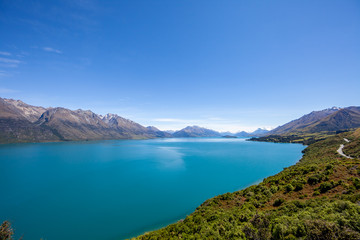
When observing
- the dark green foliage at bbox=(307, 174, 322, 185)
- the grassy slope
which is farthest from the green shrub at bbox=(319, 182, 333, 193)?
the dark green foliage at bbox=(307, 174, 322, 185)

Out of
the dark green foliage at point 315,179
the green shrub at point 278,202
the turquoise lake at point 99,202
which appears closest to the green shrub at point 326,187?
the dark green foliage at point 315,179

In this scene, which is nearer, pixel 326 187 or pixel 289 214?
pixel 289 214

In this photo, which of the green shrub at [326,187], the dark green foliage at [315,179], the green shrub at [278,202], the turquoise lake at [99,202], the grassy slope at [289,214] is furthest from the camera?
the turquoise lake at [99,202]

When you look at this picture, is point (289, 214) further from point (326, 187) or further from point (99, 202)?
point (99, 202)

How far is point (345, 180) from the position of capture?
23.0m

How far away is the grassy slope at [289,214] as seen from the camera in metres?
10.5

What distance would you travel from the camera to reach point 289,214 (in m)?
16.3

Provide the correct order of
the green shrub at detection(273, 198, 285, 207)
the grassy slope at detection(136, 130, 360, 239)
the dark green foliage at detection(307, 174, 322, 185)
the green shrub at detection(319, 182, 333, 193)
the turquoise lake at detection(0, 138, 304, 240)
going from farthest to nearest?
the turquoise lake at detection(0, 138, 304, 240) → the dark green foliage at detection(307, 174, 322, 185) → the green shrub at detection(319, 182, 333, 193) → the green shrub at detection(273, 198, 285, 207) → the grassy slope at detection(136, 130, 360, 239)

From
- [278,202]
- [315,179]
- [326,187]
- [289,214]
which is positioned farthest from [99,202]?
[315,179]

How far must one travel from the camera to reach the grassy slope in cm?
1046

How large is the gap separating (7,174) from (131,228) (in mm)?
75415

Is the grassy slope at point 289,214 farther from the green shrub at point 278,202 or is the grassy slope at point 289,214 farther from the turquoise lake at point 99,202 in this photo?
the turquoise lake at point 99,202

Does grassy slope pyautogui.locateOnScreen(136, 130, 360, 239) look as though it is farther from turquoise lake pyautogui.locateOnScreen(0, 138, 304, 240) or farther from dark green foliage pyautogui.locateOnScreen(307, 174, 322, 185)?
turquoise lake pyautogui.locateOnScreen(0, 138, 304, 240)

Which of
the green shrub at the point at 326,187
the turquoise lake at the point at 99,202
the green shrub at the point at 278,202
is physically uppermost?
the green shrub at the point at 326,187
